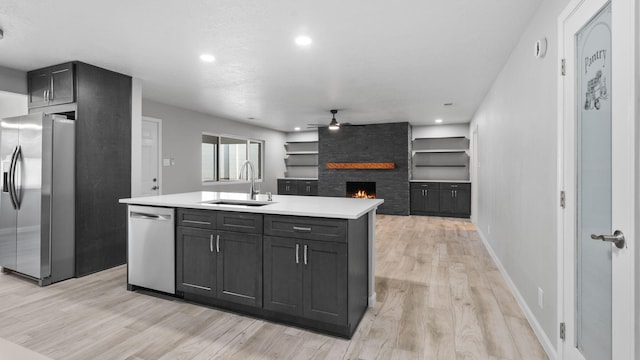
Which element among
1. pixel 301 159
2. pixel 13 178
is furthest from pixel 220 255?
pixel 301 159

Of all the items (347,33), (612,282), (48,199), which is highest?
(347,33)

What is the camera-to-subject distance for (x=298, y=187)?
9.64m

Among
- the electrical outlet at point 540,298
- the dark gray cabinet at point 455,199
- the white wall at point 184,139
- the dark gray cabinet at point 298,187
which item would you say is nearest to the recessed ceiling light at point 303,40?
Result: the electrical outlet at point 540,298

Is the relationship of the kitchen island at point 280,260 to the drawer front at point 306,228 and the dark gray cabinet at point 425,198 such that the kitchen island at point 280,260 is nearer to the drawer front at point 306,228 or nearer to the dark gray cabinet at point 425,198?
the drawer front at point 306,228

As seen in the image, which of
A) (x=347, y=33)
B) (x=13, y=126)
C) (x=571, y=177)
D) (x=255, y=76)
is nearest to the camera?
(x=571, y=177)

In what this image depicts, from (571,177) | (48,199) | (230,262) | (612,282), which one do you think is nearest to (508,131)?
(571,177)

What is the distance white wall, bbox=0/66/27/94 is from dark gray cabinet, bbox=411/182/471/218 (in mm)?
7477

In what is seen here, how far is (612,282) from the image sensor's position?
133 centimetres

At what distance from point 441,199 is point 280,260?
21.1 feet

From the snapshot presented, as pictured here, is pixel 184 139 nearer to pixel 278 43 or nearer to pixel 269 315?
pixel 278 43

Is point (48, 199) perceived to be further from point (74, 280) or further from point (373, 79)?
point (373, 79)

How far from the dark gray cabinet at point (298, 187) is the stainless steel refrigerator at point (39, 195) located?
6.47 m

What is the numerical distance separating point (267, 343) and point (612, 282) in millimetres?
1914

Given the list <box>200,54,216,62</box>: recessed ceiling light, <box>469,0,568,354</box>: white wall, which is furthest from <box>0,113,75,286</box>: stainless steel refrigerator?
<box>469,0,568,354</box>: white wall
